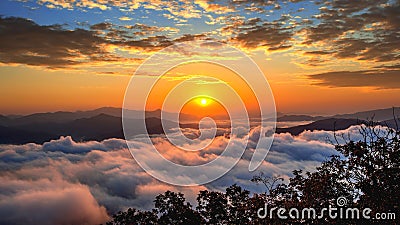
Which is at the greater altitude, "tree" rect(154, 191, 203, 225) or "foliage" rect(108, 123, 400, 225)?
"foliage" rect(108, 123, 400, 225)

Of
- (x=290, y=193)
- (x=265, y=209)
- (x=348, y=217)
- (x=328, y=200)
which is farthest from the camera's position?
(x=290, y=193)

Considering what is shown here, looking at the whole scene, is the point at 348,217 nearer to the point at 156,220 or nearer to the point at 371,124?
the point at 371,124

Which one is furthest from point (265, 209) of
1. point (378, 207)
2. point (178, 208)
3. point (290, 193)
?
point (178, 208)

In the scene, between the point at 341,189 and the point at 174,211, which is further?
the point at 174,211

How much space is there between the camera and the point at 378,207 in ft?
44.0

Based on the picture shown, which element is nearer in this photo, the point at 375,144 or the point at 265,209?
the point at 375,144

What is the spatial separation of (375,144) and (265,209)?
6.83 meters

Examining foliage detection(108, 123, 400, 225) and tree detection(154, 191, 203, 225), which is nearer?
foliage detection(108, 123, 400, 225)

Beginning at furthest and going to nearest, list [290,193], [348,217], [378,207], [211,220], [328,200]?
[211,220] → [290,193] → [328,200] → [348,217] → [378,207]

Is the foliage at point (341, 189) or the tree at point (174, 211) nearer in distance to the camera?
the foliage at point (341, 189)

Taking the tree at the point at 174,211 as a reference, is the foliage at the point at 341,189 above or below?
above

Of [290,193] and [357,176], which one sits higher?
[357,176]

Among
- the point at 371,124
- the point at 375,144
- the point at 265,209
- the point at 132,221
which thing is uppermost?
the point at 371,124

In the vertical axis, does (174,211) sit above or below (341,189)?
below
